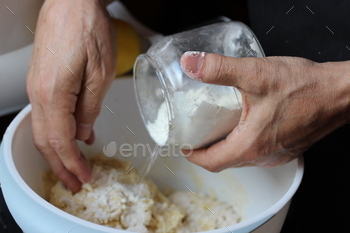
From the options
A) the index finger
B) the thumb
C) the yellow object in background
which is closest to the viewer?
the thumb

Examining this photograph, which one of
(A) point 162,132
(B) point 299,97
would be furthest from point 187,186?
(B) point 299,97

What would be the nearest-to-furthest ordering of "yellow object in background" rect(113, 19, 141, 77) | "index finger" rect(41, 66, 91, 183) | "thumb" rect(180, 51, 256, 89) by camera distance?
"thumb" rect(180, 51, 256, 89) < "index finger" rect(41, 66, 91, 183) < "yellow object in background" rect(113, 19, 141, 77)

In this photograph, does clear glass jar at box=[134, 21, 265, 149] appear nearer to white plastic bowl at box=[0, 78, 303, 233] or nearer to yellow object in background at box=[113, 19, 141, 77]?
white plastic bowl at box=[0, 78, 303, 233]

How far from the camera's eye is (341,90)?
49 cm

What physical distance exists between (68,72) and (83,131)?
0.11 metres

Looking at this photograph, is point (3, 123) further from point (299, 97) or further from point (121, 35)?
point (299, 97)

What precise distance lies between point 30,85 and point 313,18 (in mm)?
402

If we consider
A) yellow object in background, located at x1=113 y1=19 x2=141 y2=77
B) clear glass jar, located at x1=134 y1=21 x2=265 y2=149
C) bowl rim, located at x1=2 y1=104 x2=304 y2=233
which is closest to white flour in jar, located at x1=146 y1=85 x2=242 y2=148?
clear glass jar, located at x1=134 y1=21 x2=265 y2=149

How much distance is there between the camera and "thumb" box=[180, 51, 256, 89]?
16.6 inches

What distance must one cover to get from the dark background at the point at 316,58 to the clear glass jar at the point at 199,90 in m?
0.15

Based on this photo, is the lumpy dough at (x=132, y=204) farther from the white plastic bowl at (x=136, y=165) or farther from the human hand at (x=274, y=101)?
the human hand at (x=274, y=101)

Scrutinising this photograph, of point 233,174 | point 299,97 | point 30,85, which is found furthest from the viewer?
point 233,174

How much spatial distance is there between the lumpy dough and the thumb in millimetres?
258

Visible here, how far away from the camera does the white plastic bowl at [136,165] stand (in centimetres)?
47
